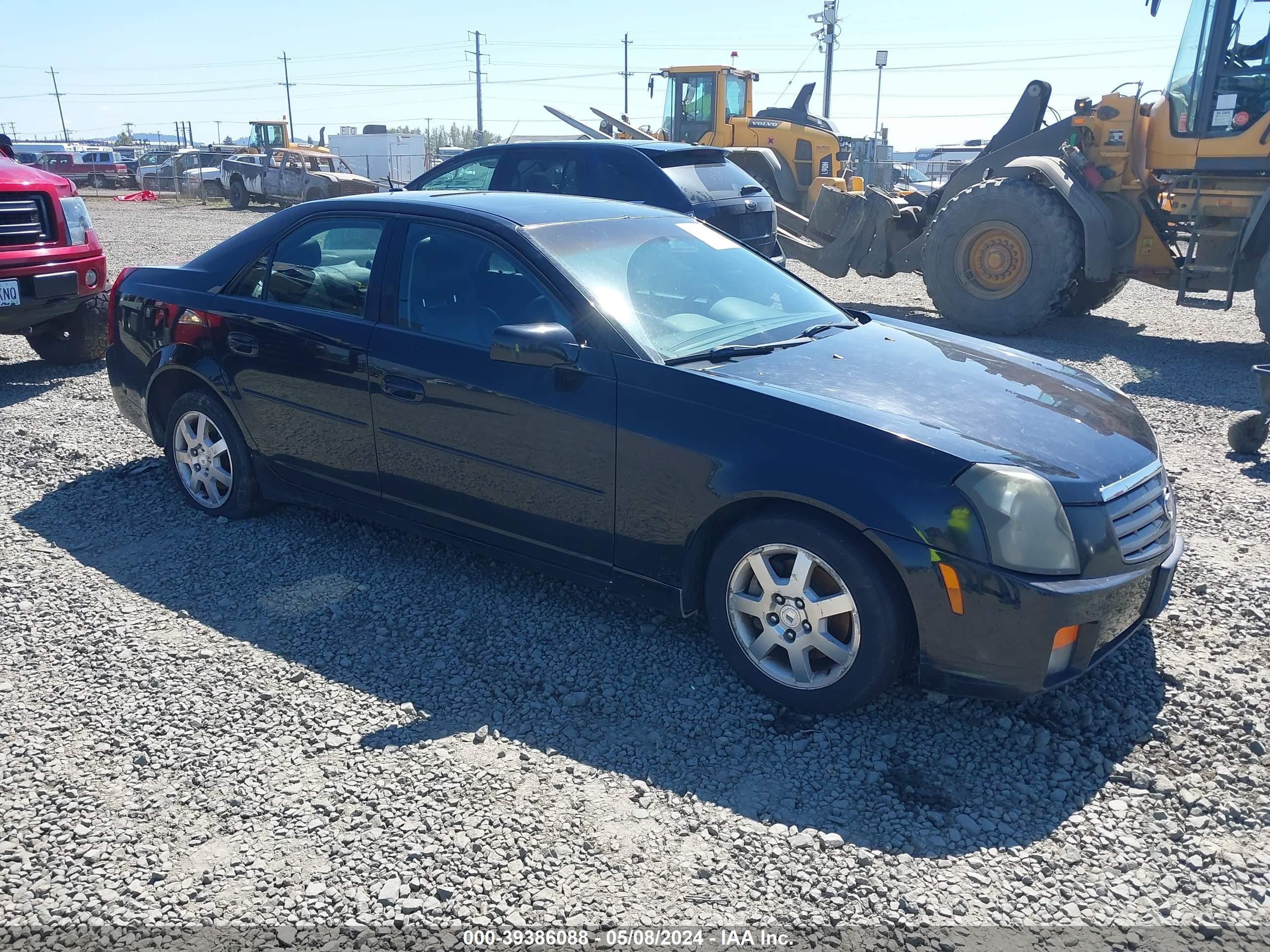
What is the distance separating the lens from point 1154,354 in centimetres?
970

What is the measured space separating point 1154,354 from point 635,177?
543 cm

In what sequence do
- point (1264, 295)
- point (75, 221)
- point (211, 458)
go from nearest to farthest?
1. point (211, 458)
2. point (75, 221)
3. point (1264, 295)

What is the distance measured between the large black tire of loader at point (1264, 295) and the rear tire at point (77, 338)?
33.0 feet

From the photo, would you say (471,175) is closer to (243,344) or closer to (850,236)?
(850,236)

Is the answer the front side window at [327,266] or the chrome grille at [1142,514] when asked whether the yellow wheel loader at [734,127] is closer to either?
the front side window at [327,266]

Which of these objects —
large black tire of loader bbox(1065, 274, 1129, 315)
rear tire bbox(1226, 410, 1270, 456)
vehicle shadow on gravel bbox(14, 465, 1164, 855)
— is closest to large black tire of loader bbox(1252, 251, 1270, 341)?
large black tire of loader bbox(1065, 274, 1129, 315)

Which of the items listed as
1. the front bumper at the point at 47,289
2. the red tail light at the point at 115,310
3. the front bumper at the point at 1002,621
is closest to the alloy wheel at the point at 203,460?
the red tail light at the point at 115,310

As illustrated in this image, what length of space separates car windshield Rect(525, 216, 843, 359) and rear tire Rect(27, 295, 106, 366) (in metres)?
5.66

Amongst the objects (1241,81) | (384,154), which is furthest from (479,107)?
(1241,81)

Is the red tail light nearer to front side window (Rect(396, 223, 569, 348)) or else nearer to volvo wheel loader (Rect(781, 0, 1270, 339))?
front side window (Rect(396, 223, 569, 348))

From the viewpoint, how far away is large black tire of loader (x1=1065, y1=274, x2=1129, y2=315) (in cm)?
1121

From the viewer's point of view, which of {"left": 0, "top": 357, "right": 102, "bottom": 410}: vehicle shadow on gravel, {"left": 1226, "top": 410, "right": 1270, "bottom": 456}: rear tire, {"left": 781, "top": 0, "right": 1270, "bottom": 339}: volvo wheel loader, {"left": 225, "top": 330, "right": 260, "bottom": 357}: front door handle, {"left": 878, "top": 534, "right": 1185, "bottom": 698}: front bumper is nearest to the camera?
{"left": 878, "top": 534, "right": 1185, "bottom": 698}: front bumper

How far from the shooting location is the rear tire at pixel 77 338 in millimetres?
8055

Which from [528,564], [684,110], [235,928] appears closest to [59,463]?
[528,564]
